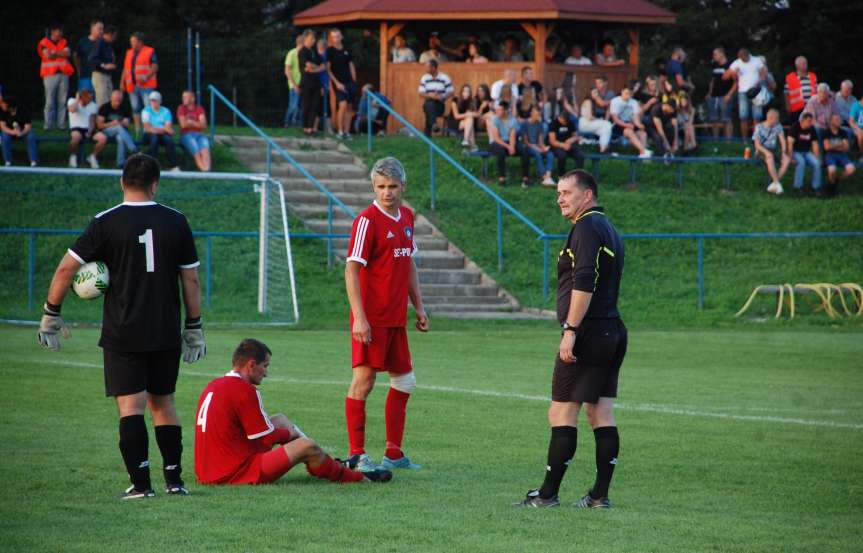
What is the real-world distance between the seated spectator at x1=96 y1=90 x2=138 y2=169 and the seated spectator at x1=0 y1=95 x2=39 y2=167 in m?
1.30

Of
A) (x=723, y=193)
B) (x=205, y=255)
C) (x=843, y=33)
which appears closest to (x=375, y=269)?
(x=205, y=255)

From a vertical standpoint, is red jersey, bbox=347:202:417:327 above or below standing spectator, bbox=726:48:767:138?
below

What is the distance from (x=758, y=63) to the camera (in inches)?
1237

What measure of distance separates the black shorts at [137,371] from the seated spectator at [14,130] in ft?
59.8

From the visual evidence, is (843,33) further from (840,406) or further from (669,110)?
(840,406)

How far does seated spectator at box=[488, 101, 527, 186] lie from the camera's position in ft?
90.2

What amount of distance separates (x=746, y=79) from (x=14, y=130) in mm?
16528

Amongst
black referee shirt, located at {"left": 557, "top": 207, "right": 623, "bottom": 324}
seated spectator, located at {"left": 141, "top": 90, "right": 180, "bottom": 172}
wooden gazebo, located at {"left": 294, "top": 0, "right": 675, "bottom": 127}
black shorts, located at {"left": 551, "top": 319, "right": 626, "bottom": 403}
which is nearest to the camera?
black referee shirt, located at {"left": 557, "top": 207, "right": 623, "bottom": 324}

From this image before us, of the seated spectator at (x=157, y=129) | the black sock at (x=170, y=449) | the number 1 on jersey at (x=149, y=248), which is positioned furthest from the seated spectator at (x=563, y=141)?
the number 1 on jersey at (x=149, y=248)

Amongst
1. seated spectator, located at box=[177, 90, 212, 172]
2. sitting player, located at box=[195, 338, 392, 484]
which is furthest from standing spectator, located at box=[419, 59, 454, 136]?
sitting player, located at box=[195, 338, 392, 484]

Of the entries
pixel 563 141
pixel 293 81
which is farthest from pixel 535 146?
pixel 293 81

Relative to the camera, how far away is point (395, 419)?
30.0 feet

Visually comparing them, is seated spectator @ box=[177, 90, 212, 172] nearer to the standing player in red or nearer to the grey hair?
the standing player in red

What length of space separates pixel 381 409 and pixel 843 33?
3772 cm
